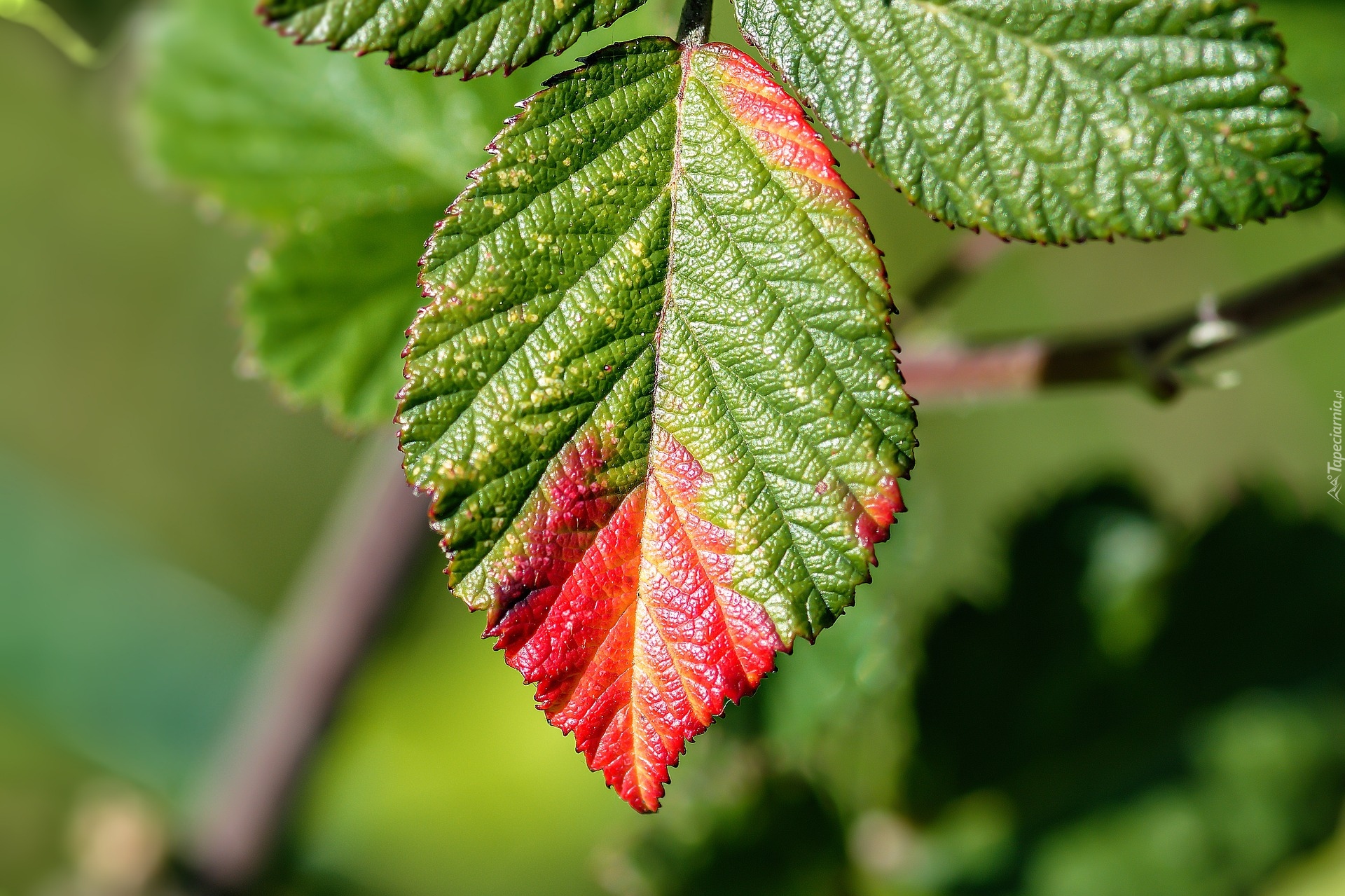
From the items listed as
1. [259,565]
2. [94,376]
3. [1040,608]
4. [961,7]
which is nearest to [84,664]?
[259,565]

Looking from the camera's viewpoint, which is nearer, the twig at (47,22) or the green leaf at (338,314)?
the twig at (47,22)

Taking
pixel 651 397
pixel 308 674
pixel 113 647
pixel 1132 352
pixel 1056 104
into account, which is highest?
pixel 1056 104

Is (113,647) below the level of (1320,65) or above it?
below

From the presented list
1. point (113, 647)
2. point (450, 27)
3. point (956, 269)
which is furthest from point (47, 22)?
point (113, 647)

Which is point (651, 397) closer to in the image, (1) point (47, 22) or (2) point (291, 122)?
(1) point (47, 22)

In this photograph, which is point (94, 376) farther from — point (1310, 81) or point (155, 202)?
point (1310, 81)

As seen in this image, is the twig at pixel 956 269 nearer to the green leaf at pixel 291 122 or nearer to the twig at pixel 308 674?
the green leaf at pixel 291 122

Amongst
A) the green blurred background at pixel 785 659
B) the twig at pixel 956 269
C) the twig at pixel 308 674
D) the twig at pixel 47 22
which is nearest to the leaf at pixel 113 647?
the green blurred background at pixel 785 659
